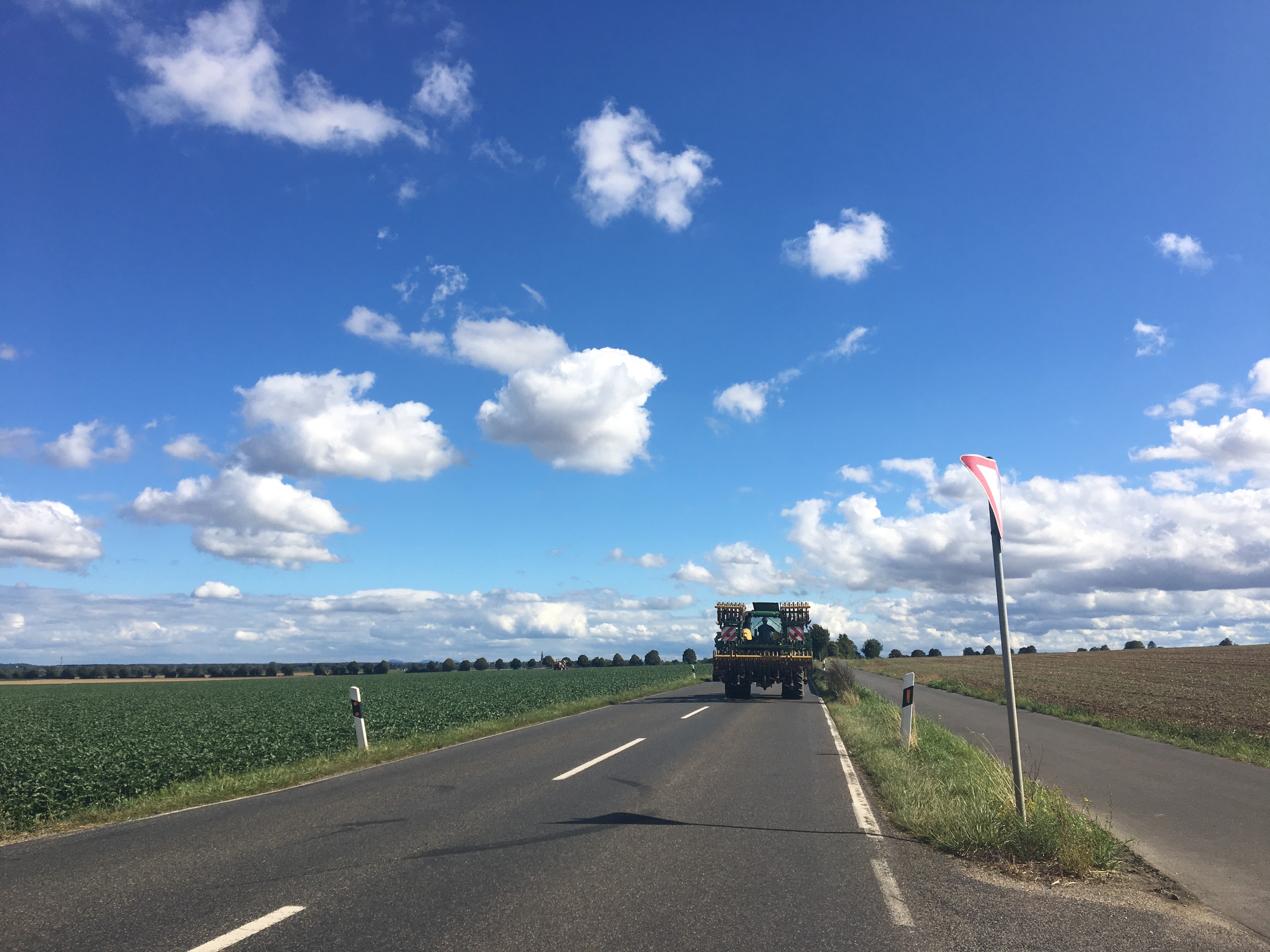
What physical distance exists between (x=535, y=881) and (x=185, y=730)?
1678cm

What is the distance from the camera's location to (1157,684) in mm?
37781

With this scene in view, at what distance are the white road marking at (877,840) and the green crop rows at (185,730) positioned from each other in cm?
881

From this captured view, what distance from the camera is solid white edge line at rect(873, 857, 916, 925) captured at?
482 cm

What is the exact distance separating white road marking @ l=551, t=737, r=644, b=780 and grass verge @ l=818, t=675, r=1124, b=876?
394 centimetres

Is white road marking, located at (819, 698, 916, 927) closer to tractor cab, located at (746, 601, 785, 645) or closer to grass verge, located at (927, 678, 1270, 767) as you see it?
grass verge, located at (927, 678, 1270, 767)

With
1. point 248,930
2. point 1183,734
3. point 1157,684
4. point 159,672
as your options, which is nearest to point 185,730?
point 248,930

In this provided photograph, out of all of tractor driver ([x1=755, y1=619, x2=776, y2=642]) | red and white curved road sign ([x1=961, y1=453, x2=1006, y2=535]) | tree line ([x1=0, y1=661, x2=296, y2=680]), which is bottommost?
tree line ([x1=0, y1=661, x2=296, y2=680])

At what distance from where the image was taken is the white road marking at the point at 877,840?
494 cm

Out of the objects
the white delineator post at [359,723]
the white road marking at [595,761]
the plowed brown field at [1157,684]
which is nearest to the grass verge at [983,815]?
the white road marking at [595,761]

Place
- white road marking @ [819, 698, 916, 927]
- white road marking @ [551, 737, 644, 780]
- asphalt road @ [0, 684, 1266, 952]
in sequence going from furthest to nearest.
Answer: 1. white road marking @ [551, 737, 644, 780]
2. white road marking @ [819, 698, 916, 927]
3. asphalt road @ [0, 684, 1266, 952]

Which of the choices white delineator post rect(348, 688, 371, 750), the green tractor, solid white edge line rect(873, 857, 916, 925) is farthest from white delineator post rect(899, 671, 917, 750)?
the green tractor

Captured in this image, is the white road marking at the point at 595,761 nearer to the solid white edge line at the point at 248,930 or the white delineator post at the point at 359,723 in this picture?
the white delineator post at the point at 359,723

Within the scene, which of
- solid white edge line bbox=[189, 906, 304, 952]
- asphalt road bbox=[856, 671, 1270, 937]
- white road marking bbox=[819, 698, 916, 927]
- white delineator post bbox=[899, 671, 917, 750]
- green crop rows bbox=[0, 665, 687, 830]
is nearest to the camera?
→ solid white edge line bbox=[189, 906, 304, 952]

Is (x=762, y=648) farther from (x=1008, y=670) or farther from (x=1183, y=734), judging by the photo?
(x=1008, y=670)
